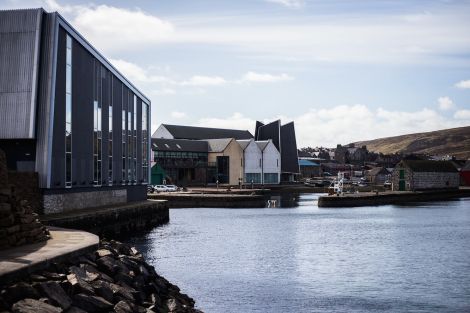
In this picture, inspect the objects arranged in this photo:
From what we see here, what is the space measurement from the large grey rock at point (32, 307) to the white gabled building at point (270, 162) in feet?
462

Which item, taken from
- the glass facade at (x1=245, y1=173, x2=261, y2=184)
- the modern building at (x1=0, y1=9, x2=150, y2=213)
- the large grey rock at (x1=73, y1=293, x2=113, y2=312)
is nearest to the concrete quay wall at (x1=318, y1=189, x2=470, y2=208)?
the glass facade at (x1=245, y1=173, x2=261, y2=184)

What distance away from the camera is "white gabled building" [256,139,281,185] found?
15712 cm

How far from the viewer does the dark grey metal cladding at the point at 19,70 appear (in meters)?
Result: 44.1

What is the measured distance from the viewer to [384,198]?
11831 cm

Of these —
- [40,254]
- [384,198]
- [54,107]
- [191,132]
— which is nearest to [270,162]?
[191,132]

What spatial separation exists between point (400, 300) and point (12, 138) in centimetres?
2833

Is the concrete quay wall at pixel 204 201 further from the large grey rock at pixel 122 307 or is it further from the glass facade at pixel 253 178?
the large grey rock at pixel 122 307

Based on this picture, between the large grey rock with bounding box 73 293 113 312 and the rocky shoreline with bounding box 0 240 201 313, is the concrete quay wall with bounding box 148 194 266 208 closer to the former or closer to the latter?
the rocky shoreline with bounding box 0 240 201 313

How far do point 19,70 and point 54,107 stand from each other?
3.47 meters

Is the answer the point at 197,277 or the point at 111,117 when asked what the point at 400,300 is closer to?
the point at 197,277

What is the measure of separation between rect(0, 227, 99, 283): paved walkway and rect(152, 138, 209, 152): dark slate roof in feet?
394

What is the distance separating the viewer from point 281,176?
178m

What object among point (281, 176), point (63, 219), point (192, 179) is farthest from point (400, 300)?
point (281, 176)

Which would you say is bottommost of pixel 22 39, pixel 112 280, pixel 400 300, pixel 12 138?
pixel 400 300
